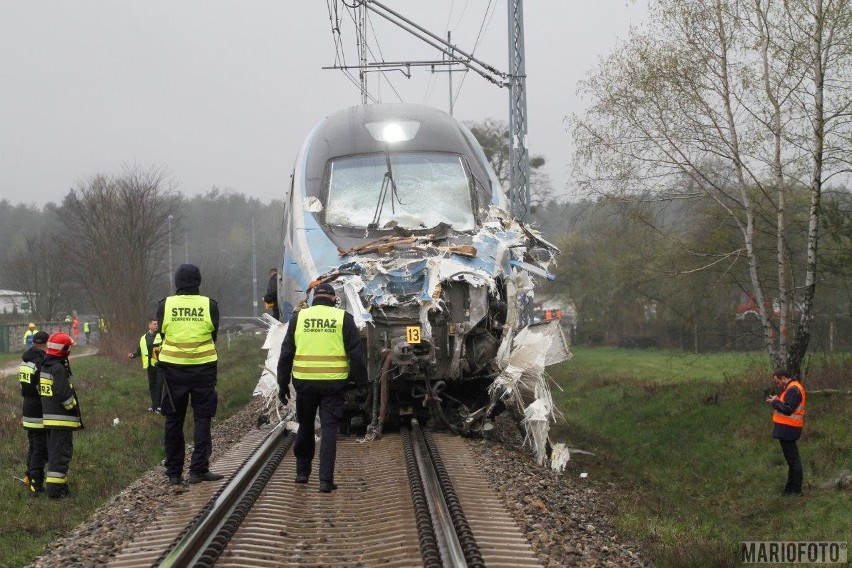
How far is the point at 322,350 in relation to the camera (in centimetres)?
784

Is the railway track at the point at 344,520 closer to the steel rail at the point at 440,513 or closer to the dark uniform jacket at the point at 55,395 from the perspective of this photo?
the steel rail at the point at 440,513

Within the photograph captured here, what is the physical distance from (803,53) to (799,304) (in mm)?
5227

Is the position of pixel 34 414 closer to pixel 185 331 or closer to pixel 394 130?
pixel 185 331

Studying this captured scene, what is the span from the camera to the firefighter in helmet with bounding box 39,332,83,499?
9477 millimetres

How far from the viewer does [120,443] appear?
509 inches

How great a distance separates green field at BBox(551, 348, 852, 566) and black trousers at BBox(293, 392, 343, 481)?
2507 millimetres

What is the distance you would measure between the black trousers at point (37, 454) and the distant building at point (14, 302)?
4268 cm

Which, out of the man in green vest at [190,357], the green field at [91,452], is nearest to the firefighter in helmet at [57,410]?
the green field at [91,452]

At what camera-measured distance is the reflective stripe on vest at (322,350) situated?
7844 millimetres

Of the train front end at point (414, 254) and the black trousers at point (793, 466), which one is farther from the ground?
the train front end at point (414, 254)

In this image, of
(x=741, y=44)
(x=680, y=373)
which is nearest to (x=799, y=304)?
(x=741, y=44)

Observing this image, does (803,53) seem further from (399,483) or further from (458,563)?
(458,563)

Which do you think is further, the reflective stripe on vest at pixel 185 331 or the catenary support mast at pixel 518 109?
the catenary support mast at pixel 518 109

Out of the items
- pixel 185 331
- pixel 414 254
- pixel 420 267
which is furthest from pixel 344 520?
pixel 414 254
